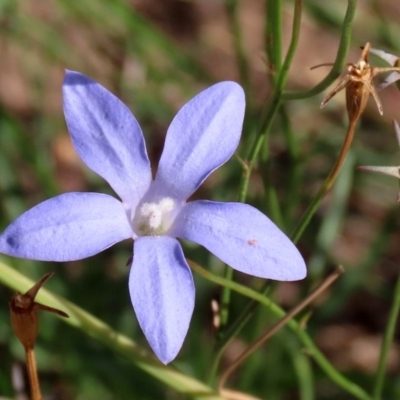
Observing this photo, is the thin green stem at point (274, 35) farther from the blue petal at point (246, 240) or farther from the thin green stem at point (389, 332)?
the thin green stem at point (389, 332)

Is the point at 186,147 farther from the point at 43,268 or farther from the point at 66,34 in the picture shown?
the point at 66,34

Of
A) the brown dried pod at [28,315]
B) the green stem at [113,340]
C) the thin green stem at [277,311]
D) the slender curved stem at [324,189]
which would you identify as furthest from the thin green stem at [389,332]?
the brown dried pod at [28,315]

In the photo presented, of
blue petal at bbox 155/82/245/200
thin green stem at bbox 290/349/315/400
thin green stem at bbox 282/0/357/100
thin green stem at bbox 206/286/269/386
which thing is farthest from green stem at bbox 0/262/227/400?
thin green stem at bbox 290/349/315/400

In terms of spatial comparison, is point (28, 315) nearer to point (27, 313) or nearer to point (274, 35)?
point (27, 313)

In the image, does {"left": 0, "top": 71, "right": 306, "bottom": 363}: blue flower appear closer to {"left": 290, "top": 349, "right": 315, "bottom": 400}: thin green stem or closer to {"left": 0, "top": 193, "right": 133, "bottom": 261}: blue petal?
{"left": 0, "top": 193, "right": 133, "bottom": 261}: blue petal

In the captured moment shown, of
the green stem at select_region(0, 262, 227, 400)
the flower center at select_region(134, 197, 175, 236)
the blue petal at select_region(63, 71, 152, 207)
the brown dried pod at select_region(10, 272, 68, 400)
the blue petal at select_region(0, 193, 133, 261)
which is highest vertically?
the blue petal at select_region(63, 71, 152, 207)

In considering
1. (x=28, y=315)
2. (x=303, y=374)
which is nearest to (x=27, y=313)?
(x=28, y=315)
